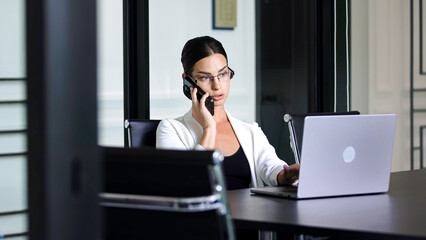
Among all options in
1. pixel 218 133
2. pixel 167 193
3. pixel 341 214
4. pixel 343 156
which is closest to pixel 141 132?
pixel 218 133

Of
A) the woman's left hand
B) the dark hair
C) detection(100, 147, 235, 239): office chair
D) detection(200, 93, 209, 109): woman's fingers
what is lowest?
→ the woman's left hand

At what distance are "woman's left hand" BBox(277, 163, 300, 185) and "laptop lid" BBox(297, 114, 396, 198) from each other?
25 centimetres

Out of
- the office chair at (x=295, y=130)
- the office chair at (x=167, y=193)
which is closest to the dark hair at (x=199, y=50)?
the office chair at (x=295, y=130)

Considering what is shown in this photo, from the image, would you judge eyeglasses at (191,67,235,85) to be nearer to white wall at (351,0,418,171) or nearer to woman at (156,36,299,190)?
woman at (156,36,299,190)

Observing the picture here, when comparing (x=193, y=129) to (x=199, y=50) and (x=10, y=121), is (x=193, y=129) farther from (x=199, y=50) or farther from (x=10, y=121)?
(x=10, y=121)

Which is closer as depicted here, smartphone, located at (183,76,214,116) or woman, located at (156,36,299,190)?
woman, located at (156,36,299,190)

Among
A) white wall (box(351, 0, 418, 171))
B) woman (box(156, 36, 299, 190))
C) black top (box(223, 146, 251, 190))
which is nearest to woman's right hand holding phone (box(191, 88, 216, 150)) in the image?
woman (box(156, 36, 299, 190))

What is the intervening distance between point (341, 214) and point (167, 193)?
0.61m

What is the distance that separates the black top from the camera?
2.73 m

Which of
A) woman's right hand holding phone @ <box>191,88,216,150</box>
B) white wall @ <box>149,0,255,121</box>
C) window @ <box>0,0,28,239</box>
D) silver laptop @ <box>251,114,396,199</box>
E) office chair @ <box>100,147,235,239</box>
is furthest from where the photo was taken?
white wall @ <box>149,0,255,121</box>

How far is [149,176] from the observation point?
4.84 feet

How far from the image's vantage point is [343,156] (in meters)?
2.11

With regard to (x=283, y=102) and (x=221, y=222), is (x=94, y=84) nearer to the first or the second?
(x=221, y=222)

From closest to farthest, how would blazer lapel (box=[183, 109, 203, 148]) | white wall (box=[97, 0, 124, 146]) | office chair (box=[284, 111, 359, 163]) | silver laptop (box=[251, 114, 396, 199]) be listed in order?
1. silver laptop (box=[251, 114, 396, 199])
2. blazer lapel (box=[183, 109, 203, 148])
3. office chair (box=[284, 111, 359, 163])
4. white wall (box=[97, 0, 124, 146])
